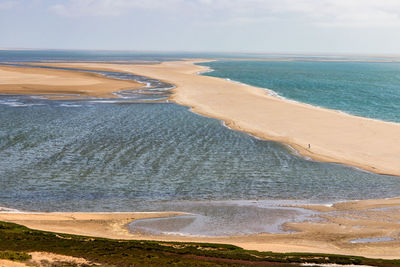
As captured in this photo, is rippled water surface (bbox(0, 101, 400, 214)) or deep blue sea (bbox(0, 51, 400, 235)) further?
rippled water surface (bbox(0, 101, 400, 214))

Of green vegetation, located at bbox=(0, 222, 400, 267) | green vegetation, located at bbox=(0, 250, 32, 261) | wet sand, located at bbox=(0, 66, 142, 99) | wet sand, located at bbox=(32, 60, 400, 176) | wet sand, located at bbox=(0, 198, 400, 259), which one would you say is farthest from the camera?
wet sand, located at bbox=(0, 66, 142, 99)

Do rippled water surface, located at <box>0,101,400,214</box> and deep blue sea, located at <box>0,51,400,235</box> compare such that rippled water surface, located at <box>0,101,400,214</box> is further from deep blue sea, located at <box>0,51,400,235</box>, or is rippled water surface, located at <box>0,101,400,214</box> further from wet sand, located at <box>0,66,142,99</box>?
wet sand, located at <box>0,66,142,99</box>

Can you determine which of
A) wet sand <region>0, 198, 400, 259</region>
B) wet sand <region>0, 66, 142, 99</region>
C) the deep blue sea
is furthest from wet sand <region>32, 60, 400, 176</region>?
wet sand <region>0, 66, 142, 99</region>

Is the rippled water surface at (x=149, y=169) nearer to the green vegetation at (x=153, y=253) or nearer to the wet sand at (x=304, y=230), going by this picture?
the wet sand at (x=304, y=230)

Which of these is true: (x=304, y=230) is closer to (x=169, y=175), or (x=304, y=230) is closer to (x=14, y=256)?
(x=169, y=175)

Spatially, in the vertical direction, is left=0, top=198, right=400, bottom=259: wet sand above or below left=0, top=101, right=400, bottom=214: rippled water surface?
below

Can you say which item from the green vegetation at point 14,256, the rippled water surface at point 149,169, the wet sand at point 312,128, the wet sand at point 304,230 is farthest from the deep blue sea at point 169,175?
the green vegetation at point 14,256
